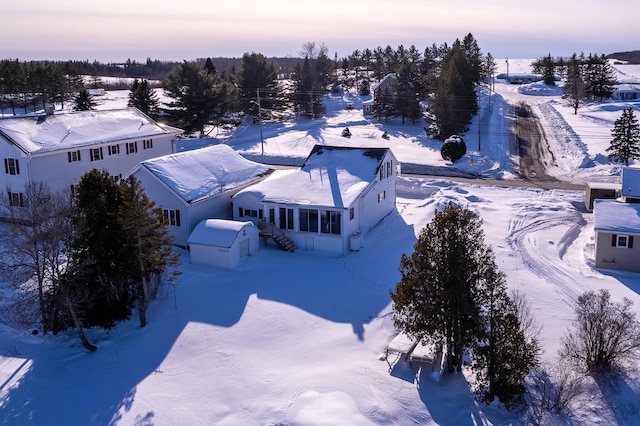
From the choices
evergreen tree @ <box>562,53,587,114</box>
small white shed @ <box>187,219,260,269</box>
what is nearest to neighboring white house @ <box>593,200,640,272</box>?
small white shed @ <box>187,219,260,269</box>

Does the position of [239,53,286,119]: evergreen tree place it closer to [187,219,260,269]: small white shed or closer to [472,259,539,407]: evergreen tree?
[187,219,260,269]: small white shed

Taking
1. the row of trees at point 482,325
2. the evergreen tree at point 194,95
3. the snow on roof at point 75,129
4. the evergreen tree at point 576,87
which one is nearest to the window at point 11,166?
the snow on roof at point 75,129

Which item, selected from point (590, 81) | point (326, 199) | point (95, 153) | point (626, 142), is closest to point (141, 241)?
point (326, 199)

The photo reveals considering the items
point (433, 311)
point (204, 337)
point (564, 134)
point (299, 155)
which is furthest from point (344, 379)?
point (564, 134)

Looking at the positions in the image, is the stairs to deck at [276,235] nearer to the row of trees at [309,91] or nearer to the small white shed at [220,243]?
the small white shed at [220,243]

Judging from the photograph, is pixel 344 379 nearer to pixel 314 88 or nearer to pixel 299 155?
pixel 299 155

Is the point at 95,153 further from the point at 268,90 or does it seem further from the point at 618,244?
the point at 268,90
